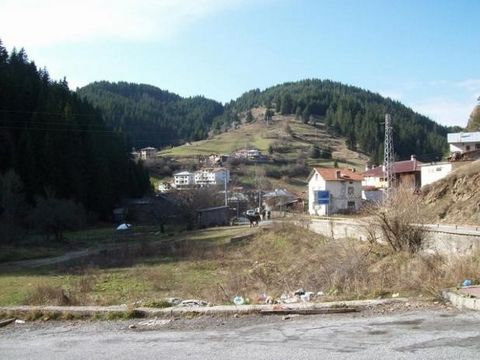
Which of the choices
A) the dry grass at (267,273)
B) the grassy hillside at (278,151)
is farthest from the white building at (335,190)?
the grassy hillside at (278,151)

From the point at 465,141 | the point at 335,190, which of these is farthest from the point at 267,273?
the point at 465,141

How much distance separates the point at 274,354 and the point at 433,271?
6.83 meters

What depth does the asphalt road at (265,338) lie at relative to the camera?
651 cm

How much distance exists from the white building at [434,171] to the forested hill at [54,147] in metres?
46.0

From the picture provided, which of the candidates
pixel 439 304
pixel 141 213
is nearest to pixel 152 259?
pixel 439 304

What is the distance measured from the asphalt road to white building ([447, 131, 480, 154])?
8029 cm

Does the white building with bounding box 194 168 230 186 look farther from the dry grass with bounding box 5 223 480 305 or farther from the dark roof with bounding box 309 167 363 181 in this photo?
the dry grass with bounding box 5 223 480 305

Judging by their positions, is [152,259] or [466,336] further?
[152,259]

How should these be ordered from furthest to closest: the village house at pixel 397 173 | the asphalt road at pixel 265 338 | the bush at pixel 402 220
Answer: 1. the village house at pixel 397 173
2. the bush at pixel 402 220
3. the asphalt road at pixel 265 338

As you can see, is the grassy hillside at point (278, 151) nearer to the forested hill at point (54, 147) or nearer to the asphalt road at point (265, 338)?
the forested hill at point (54, 147)

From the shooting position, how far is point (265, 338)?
729cm

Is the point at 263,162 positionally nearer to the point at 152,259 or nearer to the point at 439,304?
the point at 152,259

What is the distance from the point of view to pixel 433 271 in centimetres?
1198

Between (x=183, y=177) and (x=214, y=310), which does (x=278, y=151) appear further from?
(x=214, y=310)
